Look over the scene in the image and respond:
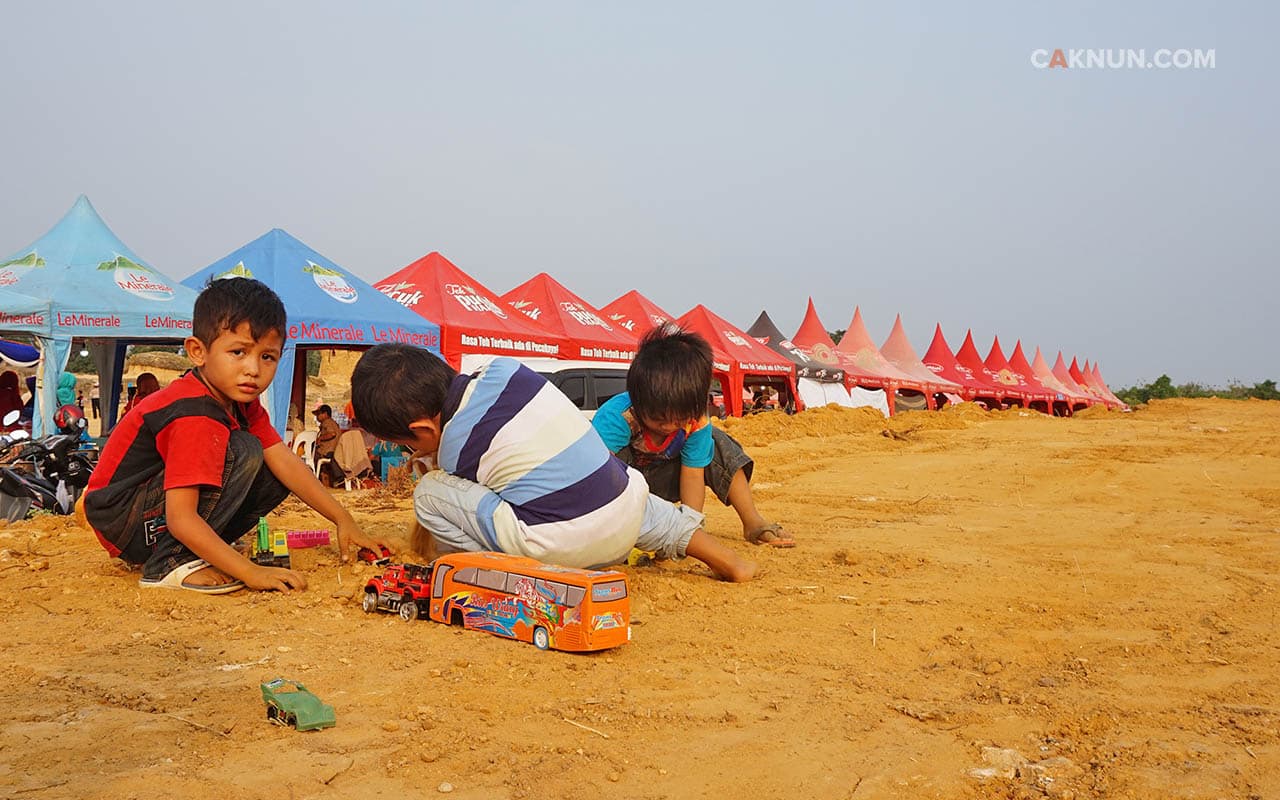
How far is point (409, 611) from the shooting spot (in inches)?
128

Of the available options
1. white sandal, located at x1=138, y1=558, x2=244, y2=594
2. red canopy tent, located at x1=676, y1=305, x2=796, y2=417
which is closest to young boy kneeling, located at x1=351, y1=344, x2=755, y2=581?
white sandal, located at x1=138, y1=558, x2=244, y2=594

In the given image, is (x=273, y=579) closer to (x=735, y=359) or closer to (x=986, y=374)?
(x=735, y=359)

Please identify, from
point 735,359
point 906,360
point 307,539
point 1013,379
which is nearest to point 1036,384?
point 1013,379

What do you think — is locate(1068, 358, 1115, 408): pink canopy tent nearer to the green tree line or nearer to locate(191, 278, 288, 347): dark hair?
the green tree line

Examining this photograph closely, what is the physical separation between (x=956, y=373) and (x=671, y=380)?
1115 inches

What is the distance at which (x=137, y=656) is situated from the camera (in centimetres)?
277

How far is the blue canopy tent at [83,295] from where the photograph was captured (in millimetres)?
8859

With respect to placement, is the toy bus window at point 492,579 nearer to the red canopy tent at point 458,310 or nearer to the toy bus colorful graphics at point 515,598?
the toy bus colorful graphics at point 515,598

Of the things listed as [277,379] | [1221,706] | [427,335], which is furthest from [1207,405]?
[1221,706]

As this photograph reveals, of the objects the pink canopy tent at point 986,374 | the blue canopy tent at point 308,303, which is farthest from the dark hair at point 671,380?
the pink canopy tent at point 986,374

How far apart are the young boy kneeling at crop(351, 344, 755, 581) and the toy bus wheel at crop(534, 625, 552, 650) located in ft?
1.49

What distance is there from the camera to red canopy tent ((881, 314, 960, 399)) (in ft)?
89.7

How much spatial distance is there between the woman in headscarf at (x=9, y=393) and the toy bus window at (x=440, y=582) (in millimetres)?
10382

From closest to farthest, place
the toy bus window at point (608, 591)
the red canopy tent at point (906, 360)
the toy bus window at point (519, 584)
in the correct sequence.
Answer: the toy bus window at point (608, 591) < the toy bus window at point (519, 584) < the red canopy tent at point (906, 360)
